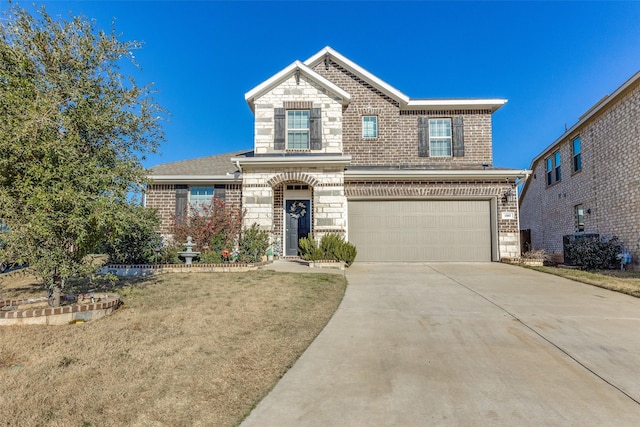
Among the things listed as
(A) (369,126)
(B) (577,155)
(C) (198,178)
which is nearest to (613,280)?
(B) (577,155)

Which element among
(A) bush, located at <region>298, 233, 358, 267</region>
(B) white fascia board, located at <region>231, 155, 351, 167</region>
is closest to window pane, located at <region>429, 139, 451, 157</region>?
(B) white fascia board, located at <region>231, 155, 351, 167</region>

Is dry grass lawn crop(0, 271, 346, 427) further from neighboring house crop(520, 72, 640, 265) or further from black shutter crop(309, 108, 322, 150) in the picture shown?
neighboring house crop(520, 72, 640, 265)

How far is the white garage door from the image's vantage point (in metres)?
13.4

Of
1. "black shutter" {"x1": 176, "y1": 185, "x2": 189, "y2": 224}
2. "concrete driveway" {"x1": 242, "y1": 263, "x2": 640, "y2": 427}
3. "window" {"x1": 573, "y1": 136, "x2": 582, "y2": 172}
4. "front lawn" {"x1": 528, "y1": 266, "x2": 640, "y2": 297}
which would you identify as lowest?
"concrete driveway" {"x1": 242, "y1": 263, "x2": 640, "y2": 427}

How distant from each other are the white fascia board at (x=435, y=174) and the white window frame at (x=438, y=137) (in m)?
1.82

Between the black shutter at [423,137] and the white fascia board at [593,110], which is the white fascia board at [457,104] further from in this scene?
the white fascia board at [593,110]

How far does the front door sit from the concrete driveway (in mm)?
7092

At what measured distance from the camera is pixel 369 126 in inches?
587

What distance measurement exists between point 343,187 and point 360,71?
5.28 metres

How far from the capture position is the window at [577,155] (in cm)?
1521

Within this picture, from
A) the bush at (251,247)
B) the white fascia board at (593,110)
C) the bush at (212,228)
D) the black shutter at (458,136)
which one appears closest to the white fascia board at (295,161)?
the bush at (212,228)

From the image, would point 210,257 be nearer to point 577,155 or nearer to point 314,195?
point 314,195

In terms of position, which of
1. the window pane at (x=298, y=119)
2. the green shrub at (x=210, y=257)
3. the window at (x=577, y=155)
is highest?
the window pane at (x=298, y=119)

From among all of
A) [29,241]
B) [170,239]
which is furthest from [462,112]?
[29,241]
